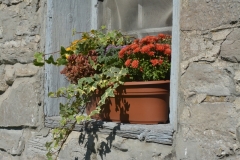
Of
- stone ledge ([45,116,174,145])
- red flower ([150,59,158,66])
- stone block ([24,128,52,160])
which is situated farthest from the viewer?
stone block ([24,128,52,160])

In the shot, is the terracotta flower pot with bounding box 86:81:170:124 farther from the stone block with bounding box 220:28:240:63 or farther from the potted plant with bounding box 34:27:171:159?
the stone block with bounding box 220:28:240:63

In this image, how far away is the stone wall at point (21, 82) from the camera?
9.55ft

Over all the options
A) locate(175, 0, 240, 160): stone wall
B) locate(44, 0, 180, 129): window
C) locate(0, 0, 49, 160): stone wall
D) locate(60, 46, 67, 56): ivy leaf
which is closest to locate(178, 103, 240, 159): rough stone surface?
locate(175, 0, 240, 160): stone wall

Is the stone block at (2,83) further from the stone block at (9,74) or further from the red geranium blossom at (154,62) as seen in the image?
the red geranium blossom at (154,62)

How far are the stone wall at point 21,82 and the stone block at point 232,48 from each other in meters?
1.36

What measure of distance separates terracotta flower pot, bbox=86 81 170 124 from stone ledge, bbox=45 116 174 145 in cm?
5

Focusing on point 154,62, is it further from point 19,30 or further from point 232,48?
point 19,30

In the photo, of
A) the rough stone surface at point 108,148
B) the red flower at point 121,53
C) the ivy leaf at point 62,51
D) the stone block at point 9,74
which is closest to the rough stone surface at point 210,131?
the rough stone surface at point 108,148

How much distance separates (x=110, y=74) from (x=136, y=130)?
1.13 ft

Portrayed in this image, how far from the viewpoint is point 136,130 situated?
2273 mm

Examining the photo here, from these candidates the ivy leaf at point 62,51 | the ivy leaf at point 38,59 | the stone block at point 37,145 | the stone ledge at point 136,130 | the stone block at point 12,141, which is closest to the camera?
the stone ledge at point 136,130

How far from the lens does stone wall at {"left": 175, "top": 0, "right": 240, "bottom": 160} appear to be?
1.89m

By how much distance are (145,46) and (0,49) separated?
130 cm

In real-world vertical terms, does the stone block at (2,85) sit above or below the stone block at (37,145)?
above
